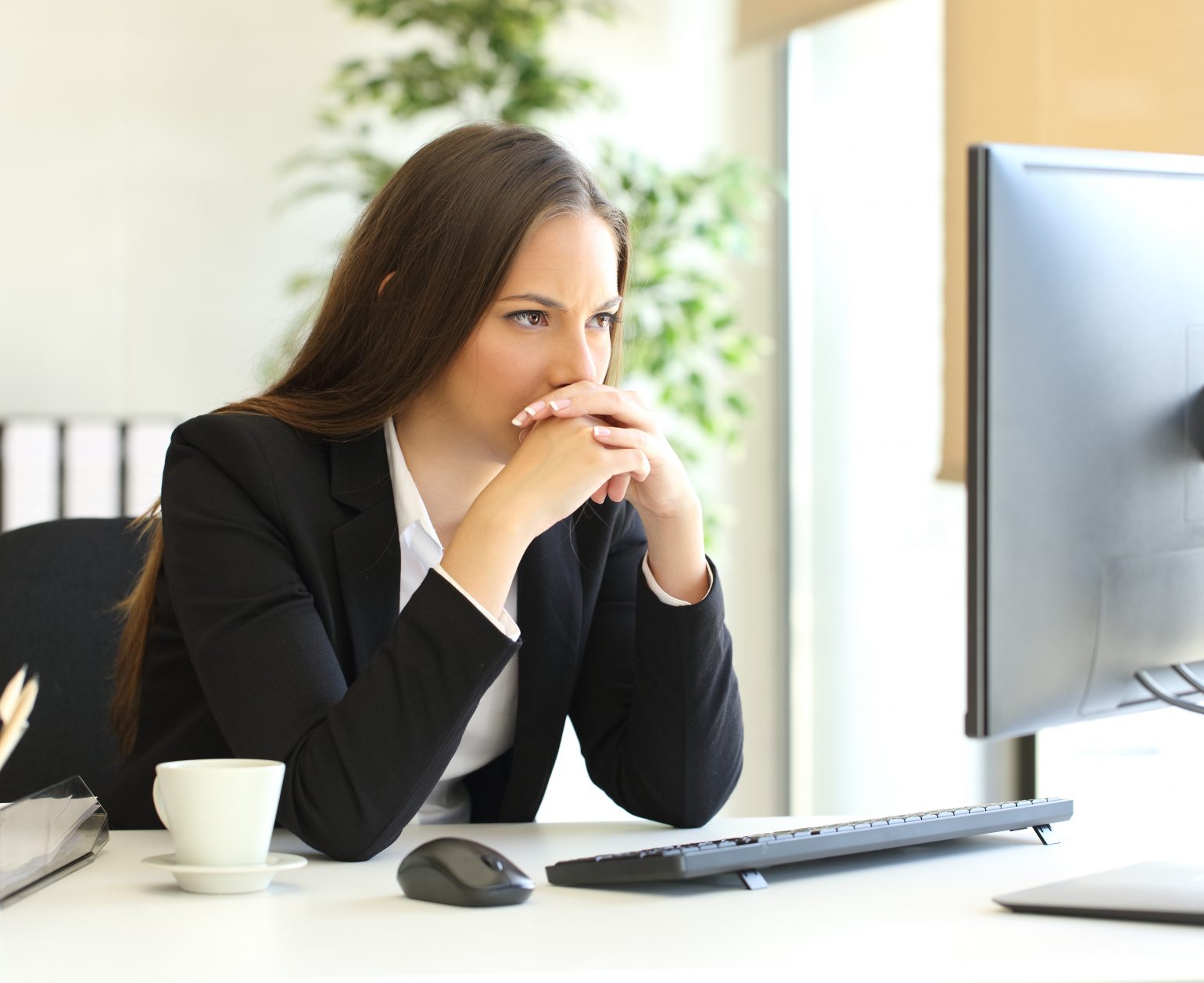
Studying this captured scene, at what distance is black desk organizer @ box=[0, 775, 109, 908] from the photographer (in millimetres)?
945

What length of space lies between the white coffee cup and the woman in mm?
104

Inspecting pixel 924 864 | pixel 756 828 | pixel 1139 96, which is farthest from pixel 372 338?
pixel 1139 96

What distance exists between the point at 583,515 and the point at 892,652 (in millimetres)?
1729

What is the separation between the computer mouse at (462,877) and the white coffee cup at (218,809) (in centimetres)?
10

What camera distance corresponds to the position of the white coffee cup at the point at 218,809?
940 mm

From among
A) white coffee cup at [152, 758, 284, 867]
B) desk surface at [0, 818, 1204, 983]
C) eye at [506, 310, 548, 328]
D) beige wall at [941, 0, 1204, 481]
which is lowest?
desk surface at [0, 818, 1204, 983]

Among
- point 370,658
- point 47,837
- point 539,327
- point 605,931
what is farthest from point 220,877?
point 539,327

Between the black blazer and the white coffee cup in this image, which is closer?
the white coffee cup

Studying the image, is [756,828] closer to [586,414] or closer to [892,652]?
[586,414]

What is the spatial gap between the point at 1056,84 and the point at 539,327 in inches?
51.9

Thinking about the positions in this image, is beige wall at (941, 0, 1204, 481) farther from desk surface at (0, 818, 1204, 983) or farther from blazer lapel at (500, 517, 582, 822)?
desk surface at (0, 818, 1204, 983)

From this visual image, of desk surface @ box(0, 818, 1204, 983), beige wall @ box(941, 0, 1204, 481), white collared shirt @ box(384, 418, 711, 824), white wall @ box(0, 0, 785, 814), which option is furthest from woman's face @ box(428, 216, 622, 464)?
white wall @ box(0, 0, 785, 814)

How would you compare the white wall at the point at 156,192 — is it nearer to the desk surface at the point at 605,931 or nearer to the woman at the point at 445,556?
the woman at the point at 445,556

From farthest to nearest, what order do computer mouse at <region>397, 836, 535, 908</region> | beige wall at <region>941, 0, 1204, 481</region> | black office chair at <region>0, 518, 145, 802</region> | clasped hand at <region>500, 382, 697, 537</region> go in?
1. beige wall at <region>941, 0, 1204, 481</region>
2. black office chair at <region>0, 518, 145, 802</region>
3. clasped hand at <region>500, 382, 697, 537</region>
4. computer mouse at <region>397, 836, 535, 908</region>
